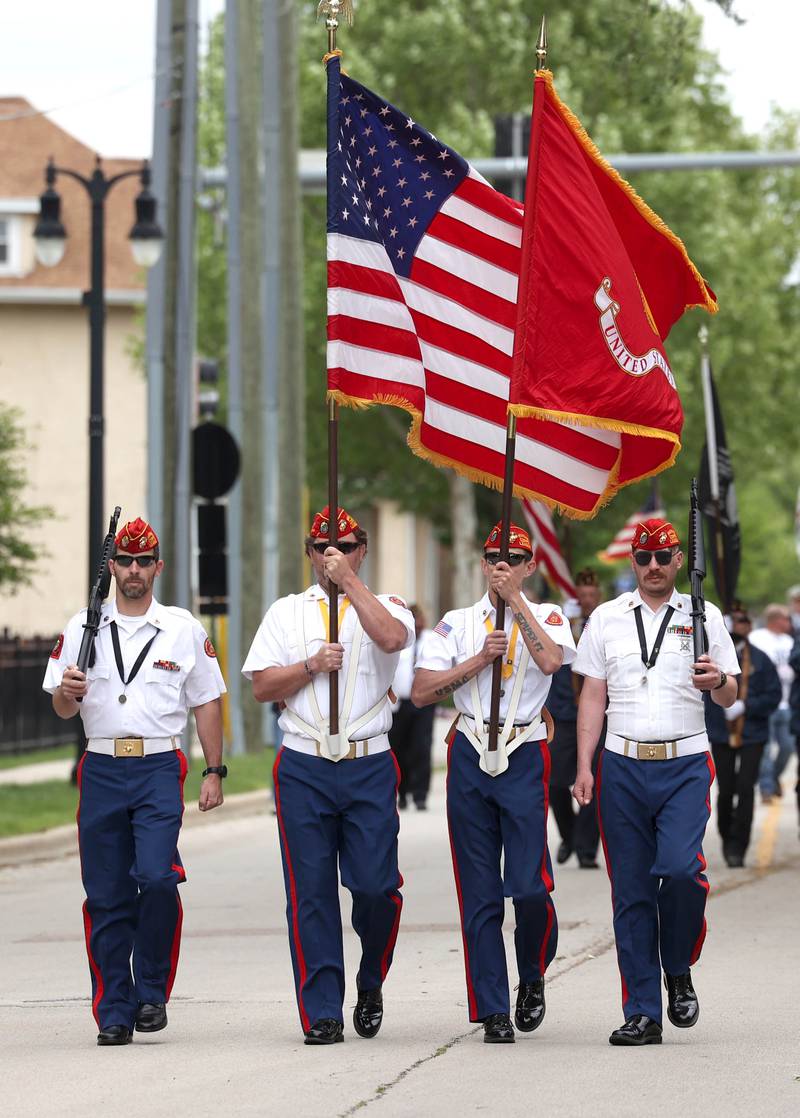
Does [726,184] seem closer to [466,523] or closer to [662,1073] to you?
[466,523]

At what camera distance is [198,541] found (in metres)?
26.6

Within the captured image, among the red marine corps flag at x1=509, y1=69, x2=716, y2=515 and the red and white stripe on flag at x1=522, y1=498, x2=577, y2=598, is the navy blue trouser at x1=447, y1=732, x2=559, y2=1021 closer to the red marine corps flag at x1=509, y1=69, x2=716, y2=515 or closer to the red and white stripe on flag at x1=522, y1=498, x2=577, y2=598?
the red marine corps flag at x1=509, y1=69, x2=716, y2=515

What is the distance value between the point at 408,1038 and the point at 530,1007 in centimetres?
50

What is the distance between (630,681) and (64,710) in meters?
2.25

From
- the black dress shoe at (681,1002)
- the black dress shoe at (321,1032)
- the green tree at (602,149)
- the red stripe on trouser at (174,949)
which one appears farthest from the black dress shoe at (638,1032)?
the green tree at (602,149)

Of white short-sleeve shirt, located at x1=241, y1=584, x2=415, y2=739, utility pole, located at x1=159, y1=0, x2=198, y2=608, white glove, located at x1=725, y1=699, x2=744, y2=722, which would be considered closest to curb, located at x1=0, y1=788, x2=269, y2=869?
white glove, located at x1=725, y1=699, x2=744, y2=722

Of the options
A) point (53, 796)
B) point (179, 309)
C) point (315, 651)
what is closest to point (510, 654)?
point (315, 651)

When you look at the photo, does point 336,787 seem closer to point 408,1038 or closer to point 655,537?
point 408,1038

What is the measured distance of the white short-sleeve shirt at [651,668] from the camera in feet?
30.0

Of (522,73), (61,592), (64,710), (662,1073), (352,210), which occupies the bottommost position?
(61,592)

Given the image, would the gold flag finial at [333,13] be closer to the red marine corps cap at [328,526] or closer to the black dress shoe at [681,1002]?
the red marine corps cap at [328,526]

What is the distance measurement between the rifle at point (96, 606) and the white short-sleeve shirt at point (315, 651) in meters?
0.63

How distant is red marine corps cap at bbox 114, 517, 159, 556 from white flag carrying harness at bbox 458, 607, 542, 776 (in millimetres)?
1414

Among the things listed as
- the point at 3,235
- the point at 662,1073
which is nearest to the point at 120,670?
the point at 662,1073
